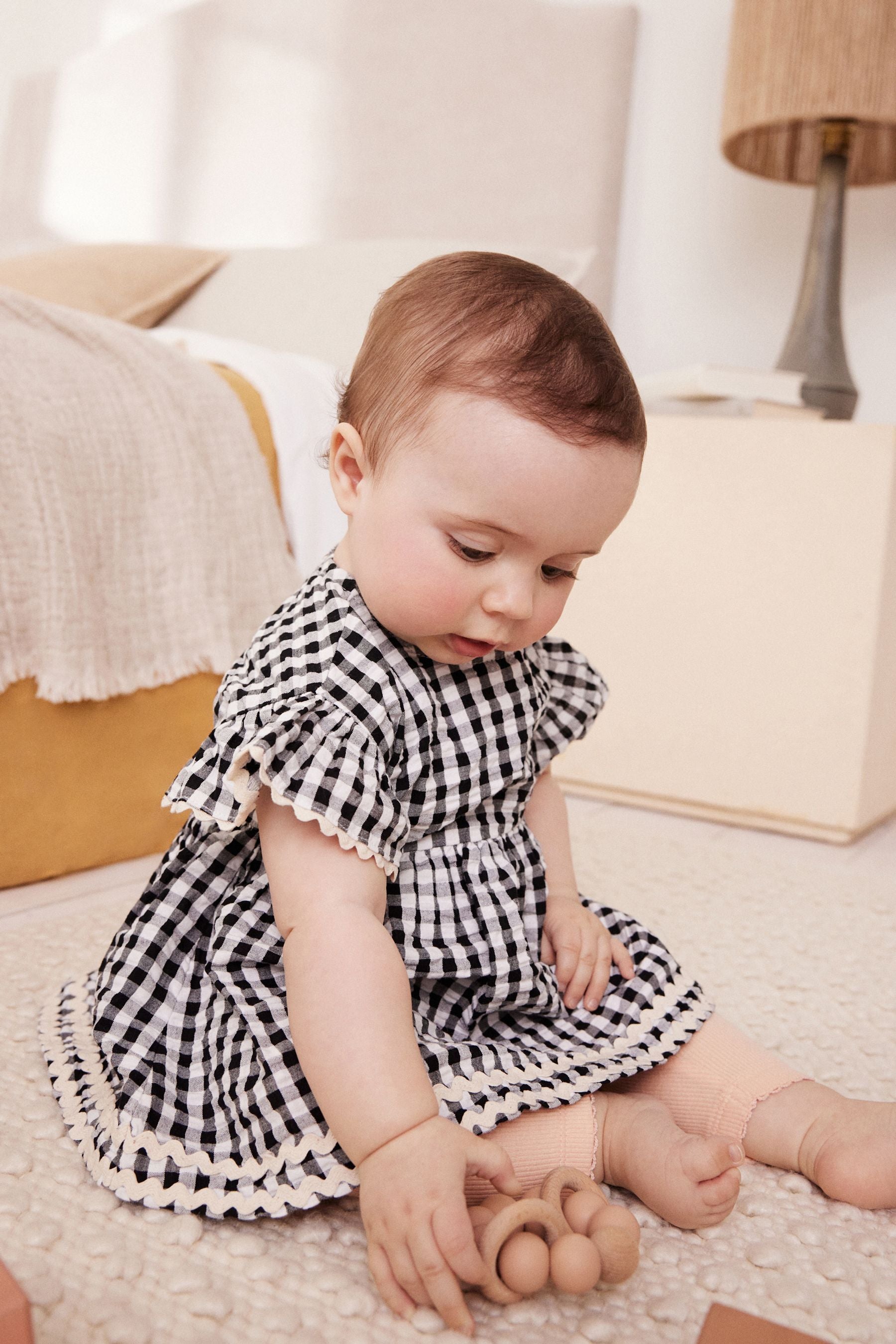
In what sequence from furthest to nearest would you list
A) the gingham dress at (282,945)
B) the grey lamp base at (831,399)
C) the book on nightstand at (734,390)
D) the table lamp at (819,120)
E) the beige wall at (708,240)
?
the beige wall at (708,240), the grey lamp base at (831,399), the table lamp at (819,120), the book on nightstand at (734,390), the gingham dress at (282,945)

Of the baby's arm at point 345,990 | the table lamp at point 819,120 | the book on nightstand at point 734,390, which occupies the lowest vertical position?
the baby's arm at point 345,990

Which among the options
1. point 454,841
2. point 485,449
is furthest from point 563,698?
point 485,449

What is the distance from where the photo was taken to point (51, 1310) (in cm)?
49

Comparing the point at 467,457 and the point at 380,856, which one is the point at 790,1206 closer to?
the point at 380,856

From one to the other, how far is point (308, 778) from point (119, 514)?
0.68 meters

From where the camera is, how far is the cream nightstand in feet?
4.61

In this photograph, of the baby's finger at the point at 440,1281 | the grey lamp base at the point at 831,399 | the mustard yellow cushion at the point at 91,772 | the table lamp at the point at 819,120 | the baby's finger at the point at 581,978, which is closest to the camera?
the baby's finger at the point at 440,1281

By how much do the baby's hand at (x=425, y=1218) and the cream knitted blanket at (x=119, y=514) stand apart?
0.68m

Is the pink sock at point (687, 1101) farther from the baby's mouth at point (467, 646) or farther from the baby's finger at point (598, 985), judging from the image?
the baby's mouth at point (467, 646)

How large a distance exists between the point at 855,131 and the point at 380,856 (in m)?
1.65

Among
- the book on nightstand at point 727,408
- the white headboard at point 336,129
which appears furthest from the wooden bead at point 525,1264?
the white headboard at point 336,129

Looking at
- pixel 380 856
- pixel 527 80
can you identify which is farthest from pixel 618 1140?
pixel 527 80

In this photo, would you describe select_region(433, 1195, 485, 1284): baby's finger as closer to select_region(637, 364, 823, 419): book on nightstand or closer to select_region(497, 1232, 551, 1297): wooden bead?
select_region(497, 1232, 551, 1297): wooden bead

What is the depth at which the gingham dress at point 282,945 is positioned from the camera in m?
0.58
